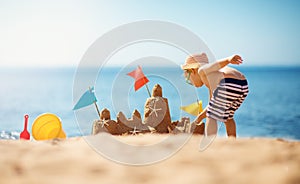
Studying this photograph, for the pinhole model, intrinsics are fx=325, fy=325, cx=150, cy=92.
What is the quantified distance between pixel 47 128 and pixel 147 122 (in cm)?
102

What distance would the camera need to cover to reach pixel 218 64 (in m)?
2.62

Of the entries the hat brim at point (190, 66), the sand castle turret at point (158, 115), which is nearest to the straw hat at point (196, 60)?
the hat brim at point (190, 66)

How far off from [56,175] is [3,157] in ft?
1.21

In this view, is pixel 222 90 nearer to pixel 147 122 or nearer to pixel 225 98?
pixel 225 98

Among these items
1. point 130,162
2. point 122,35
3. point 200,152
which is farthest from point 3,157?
point 122,35

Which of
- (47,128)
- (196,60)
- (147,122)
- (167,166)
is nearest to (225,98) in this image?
(196,60)

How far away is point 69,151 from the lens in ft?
5.40

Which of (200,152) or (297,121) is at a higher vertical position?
(200,152)

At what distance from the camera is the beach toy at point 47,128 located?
3102 mm

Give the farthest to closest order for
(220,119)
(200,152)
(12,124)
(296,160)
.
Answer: (12,124) < (220,119) < (200,152) < (296,160)

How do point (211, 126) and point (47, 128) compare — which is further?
point (47, 128)

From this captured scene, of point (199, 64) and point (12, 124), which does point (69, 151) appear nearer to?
point (199, 64)

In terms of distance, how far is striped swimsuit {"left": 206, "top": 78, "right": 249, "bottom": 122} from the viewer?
2.60 m

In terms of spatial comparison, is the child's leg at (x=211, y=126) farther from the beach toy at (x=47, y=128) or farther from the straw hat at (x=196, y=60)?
the beach toy at (x=47, y=128)
